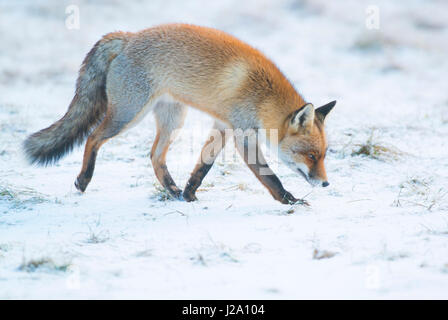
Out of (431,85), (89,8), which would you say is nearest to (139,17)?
(89,8)

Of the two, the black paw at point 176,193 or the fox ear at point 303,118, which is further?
the black paw at point 176,193

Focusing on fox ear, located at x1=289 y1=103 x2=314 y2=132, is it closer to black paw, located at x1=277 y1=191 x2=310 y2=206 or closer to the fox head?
the fox head

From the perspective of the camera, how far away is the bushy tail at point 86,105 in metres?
4.61

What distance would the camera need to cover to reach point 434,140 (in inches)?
247

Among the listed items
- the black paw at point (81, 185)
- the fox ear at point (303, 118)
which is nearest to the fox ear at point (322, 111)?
the fox ear at point (303, 118)

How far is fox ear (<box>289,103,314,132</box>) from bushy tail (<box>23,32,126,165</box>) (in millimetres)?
1893

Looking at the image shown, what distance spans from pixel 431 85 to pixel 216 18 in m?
7.36

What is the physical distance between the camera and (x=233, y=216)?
4031 millimetres

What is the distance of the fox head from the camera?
173 inches

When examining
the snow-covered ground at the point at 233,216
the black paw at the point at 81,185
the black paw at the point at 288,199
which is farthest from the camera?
the black paw at the point at 81,185

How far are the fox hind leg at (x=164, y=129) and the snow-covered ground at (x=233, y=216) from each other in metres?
0.22

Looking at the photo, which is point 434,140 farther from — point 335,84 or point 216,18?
point 216,18

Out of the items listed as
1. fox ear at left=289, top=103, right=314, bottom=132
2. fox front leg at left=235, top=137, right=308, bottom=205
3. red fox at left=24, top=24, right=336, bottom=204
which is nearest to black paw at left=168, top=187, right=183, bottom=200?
red fox at left=24, top=24, right=336, bottom=204

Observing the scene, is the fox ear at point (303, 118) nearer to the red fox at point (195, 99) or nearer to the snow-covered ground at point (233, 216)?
the red fox at point (195, 99)
